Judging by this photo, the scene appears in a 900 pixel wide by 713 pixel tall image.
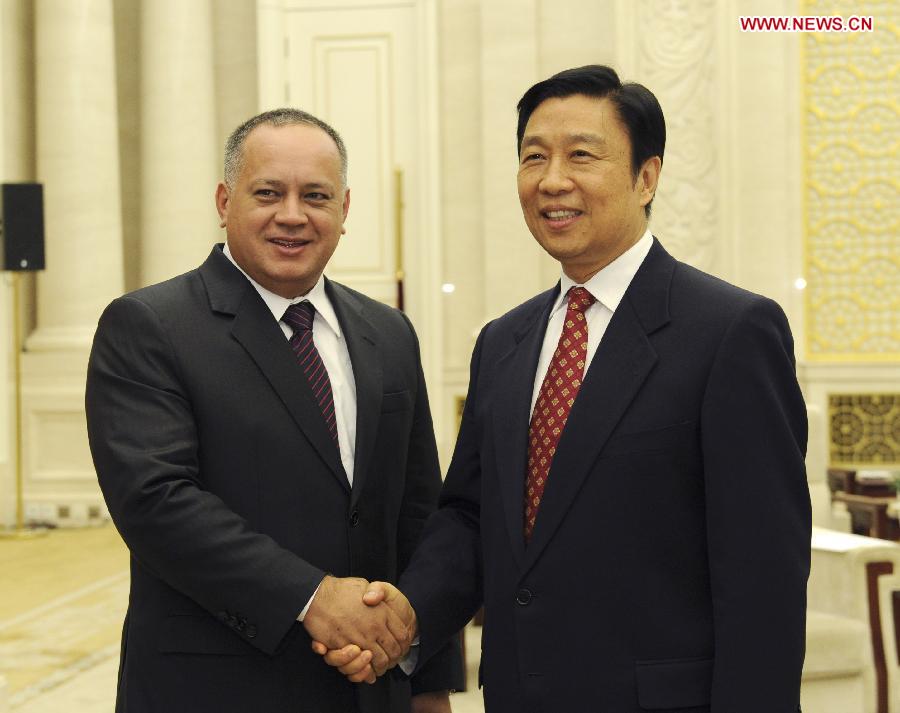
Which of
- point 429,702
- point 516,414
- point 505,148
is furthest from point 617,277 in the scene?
point 505,148

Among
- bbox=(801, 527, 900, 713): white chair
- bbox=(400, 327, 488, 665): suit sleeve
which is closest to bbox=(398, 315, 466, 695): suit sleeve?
bbox=(400, 327, 488, 665): suit sleeve

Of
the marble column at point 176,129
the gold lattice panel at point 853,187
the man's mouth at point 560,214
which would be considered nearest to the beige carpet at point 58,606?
the marble column at point 176,129

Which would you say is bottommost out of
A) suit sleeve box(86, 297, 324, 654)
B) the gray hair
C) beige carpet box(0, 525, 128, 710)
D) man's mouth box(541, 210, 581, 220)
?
beige carpet box(0, 525, 128, 710)

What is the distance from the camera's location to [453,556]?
6.83 feet

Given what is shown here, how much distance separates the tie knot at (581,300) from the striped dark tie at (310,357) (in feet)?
1.59

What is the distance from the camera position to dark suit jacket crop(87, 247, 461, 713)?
1.87 m

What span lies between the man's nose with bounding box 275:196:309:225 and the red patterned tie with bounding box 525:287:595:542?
525 millimetres

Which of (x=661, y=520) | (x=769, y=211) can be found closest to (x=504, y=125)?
(x=769, y=211)

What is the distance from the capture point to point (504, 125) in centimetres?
766

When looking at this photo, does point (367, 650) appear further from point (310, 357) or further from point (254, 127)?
point (254, 127)

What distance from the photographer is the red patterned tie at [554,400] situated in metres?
1.87

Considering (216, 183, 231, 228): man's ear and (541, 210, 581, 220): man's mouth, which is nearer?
(541, 210, 581, 220): man's mouth

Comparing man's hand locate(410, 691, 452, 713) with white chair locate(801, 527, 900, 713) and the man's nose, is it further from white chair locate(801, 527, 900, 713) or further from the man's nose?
white chair locate(801, 527, 900, 713)

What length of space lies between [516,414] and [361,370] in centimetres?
37
